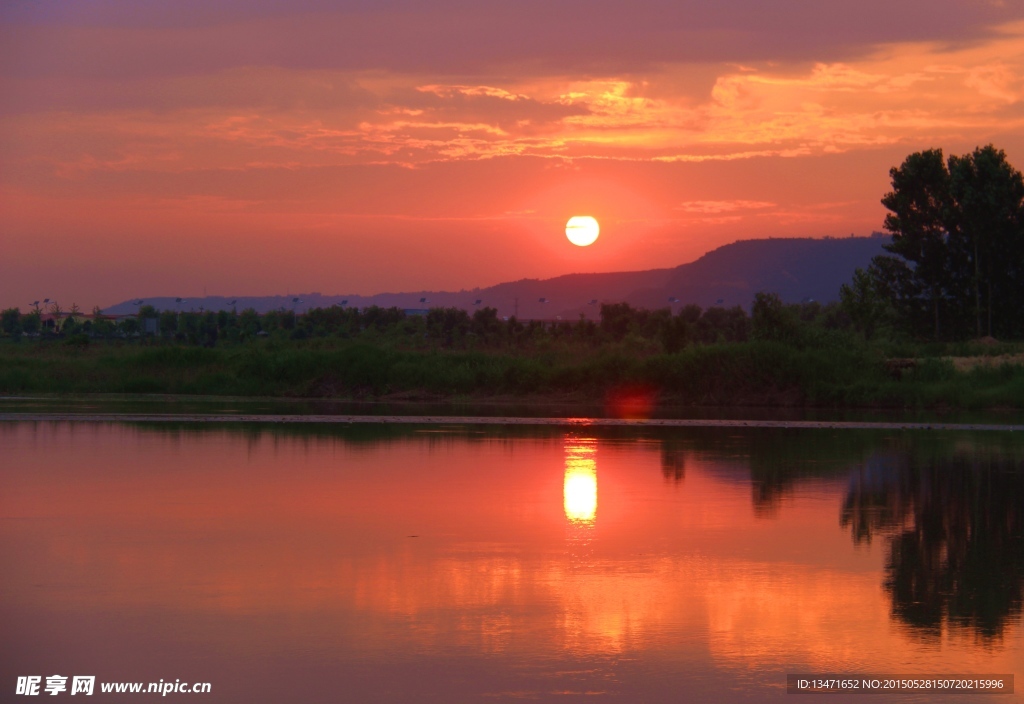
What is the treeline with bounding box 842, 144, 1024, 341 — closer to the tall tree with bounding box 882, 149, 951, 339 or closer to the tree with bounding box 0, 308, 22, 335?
the tall tree with bounding box 882, 149, 951, 339

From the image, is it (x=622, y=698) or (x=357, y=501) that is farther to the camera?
(x=357, y=501)

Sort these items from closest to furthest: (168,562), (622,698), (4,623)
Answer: (622,698)
(4,623)
(168,562)

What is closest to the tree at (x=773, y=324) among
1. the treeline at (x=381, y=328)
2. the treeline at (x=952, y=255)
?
the treeline at (x=952, y=255)

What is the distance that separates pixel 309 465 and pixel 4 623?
33.7ft

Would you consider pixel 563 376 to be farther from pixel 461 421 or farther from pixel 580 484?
pixel 580 484

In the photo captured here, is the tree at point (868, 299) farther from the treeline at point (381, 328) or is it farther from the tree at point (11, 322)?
the tree at point (11, 322)

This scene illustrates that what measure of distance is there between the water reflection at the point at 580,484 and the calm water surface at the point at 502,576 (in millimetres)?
96

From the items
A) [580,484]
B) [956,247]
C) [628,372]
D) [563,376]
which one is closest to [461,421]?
[563,376]

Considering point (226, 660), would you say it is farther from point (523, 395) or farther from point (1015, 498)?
point (523, 395)

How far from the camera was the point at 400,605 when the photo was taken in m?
9.13

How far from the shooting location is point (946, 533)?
12.7 meters

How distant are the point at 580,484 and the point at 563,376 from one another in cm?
2672

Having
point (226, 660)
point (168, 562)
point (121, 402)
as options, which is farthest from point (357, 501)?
point (121, 402)

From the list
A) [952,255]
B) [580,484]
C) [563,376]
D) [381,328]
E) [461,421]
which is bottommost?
[461,421]
